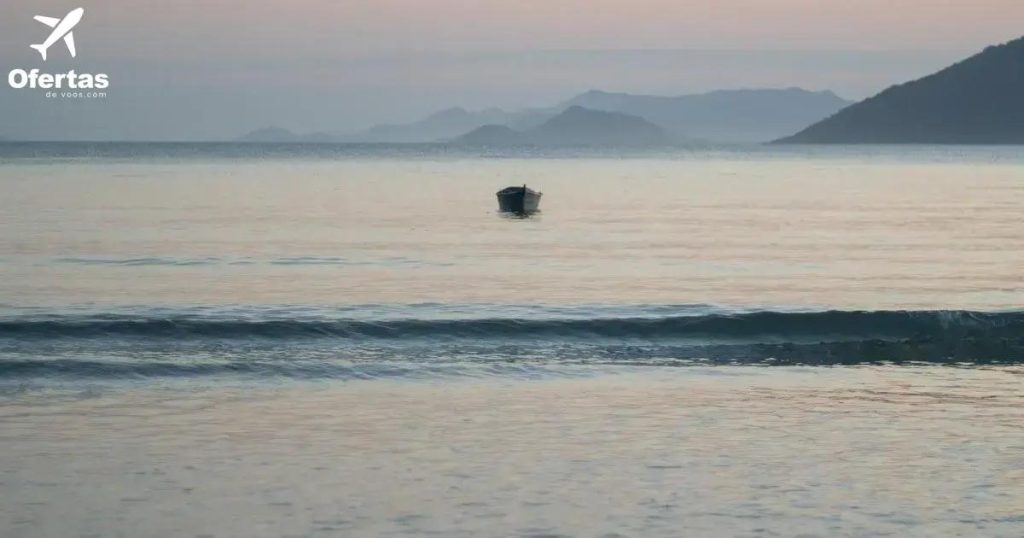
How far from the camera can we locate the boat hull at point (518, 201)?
2391 inches

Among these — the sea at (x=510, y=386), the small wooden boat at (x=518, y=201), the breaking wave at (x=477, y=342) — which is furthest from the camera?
the small wooden boat at (x=518, y=201)

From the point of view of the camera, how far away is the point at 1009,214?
185 ft

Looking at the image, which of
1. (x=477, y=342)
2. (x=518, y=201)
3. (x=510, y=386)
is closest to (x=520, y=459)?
(x=510, y=386)

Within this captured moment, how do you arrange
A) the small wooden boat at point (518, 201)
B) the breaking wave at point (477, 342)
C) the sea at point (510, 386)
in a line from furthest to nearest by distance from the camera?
the small wooden boat at point (518, 201) → the breaking wave at point (477, 342) → the sea at point (510, 386)

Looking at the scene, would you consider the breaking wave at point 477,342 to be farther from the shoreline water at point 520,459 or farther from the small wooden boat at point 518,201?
the small wooden boat at point 518,201

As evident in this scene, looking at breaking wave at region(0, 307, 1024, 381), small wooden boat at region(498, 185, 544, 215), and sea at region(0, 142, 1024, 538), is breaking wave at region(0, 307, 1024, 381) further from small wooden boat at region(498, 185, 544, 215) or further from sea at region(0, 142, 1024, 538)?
small wooden boat at region(498, 185, 544, 215)

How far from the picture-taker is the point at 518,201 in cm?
6084

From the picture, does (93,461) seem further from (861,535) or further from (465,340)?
(465,340)

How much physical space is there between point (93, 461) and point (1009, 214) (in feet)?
166

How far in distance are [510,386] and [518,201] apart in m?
43.6

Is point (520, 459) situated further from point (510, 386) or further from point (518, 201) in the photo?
point (518, 201)

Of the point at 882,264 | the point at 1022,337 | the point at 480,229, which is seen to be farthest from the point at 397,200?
the point at 1022,337

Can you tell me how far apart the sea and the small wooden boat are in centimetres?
1661

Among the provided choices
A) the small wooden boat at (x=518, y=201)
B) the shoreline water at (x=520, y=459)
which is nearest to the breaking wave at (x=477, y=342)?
the shoreline water at (x=520, y=459)
